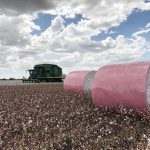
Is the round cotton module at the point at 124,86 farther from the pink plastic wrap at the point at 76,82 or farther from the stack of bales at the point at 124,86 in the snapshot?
the pink plastic wrap at the point at 76,82

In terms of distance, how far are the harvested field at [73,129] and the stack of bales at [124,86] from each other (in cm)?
31

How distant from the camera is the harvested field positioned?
27.6 ft

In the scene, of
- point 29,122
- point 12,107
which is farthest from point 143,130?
point 12,107

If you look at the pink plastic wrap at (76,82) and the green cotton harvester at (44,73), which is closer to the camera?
the pink plastic wrap at (76,82)

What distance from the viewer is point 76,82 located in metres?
20.1

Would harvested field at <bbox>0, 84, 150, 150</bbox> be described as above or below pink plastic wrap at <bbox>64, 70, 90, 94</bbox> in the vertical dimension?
below

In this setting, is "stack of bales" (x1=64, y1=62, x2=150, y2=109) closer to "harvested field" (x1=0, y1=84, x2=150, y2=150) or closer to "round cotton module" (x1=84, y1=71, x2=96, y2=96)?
"harvested field" (x1=0, y1=84, x2=150, y2=150)

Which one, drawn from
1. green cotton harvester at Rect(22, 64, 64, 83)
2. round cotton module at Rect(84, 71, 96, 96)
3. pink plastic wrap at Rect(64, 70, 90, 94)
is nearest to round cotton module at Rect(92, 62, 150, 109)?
round cotton module at Rect(84, 71, 96, 96)

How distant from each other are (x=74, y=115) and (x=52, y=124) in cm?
154

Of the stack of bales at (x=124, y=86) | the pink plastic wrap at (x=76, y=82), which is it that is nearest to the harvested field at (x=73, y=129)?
the stack of bales at (x=124, y=86)

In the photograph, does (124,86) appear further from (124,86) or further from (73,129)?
(73,129)

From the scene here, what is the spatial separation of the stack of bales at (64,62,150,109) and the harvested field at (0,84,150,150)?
308 millimetres

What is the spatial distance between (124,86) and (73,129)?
247 cm

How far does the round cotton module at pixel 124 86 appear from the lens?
10891 millimetres
